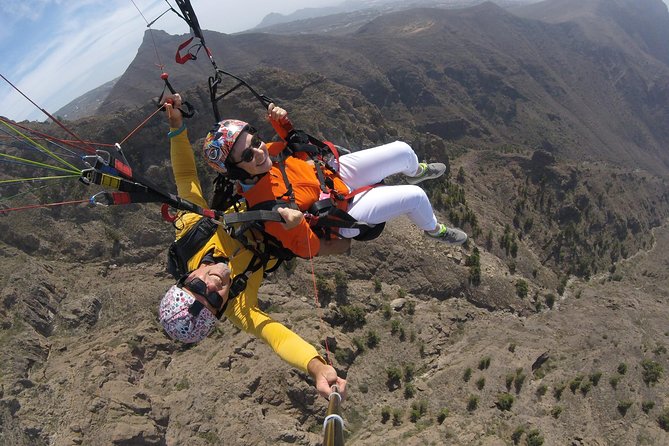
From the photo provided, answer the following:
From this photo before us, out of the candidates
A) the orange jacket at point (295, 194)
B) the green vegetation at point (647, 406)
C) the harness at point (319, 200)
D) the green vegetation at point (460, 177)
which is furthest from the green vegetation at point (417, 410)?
the green vegetation at point (460, 177)

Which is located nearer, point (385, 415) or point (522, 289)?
point (385, 415)

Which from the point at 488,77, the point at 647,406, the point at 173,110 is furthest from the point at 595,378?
the point at 488,77

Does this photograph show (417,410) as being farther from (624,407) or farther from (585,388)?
(624,407)

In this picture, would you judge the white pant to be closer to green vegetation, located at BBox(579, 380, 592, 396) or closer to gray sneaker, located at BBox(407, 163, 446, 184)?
gray sneaker, located at BBox(407, 163, 446, 184)

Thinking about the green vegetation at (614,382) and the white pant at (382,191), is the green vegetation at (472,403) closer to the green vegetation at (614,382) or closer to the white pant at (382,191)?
the green vegetation at (614,382)

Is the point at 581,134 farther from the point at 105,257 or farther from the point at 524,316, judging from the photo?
the point at 105,257

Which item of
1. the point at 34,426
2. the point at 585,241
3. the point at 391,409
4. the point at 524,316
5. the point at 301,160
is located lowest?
the point at 585,241

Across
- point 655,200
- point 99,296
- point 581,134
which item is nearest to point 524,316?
point 99,296
